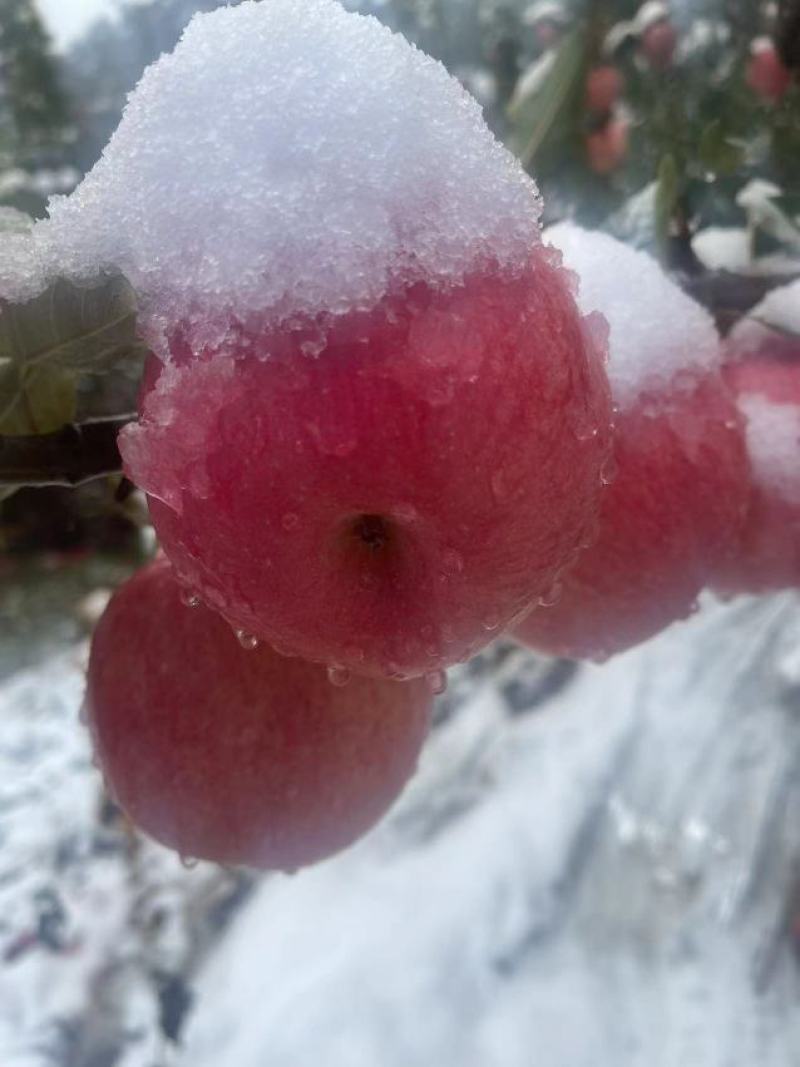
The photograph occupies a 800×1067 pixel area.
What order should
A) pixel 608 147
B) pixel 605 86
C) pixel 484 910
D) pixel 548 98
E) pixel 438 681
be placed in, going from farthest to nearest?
1. pixel 484 910
2. pixel 605 86
3. pixel 608 147
4. pixel 548 98
5. pixel 438 681

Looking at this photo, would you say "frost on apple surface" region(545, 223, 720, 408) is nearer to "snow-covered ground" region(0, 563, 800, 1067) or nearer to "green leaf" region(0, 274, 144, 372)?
"green leaf" region(0, 274, 144, 372)

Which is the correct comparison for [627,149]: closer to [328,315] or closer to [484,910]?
[328,315]

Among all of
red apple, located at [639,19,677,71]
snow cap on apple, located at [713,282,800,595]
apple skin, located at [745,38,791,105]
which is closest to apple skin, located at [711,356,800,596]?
snow cap on apple, located at [713,282,800,595]

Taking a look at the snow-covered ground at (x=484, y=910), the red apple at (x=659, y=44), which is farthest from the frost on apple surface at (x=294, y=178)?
the snow-covered ground at (x=484, y=910)

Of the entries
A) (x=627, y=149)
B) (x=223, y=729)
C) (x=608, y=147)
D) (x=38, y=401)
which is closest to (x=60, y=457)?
(x=38, y=401)

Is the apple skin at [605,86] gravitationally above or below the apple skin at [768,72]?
below

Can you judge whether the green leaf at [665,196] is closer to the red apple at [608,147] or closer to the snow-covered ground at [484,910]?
the red apple at [608,147]

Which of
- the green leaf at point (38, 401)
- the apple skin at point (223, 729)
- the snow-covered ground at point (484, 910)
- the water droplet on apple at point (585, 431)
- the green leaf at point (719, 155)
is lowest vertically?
the snow-covered ground at point (484, 910)
